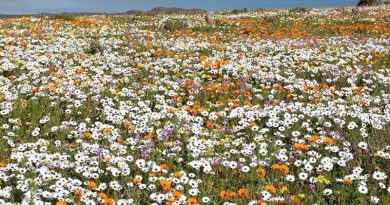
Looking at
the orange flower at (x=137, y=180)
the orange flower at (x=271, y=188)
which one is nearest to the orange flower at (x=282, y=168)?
the orange flower at (x=271, y=188)

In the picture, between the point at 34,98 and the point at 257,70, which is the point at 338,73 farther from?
the point at 34,98

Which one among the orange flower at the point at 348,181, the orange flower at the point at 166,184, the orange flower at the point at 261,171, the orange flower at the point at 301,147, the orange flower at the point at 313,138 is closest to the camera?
the orange flower at the point at 166,184

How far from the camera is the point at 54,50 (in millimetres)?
17078

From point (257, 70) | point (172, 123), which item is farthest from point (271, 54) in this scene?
point (172, 123)

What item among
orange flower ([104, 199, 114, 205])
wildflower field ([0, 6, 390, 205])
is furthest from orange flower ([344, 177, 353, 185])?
orange flower ([104, 199, 114, 205])

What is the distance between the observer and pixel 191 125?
9.94 meters

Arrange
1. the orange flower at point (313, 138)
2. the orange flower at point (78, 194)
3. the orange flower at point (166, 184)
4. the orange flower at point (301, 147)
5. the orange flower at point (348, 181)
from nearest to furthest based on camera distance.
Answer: the orange flower at point (78, 194)
the orange flower at point (166, 184)
the orange flower at point (348, 181)
the orange flower at point (301, 147)
the orange flower at point (313, 138)

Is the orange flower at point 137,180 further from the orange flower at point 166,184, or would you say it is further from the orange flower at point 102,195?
the orange flower at point 102,195

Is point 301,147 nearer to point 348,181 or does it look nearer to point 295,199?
point 348,181

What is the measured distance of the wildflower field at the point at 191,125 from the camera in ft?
23.7

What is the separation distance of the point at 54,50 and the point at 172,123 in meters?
8.77

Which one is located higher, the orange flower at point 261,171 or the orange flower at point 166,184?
the orange flower at point 261,171

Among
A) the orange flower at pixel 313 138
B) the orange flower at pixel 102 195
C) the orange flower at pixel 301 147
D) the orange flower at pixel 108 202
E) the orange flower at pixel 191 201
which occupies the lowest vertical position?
the orange flower at pixel 108 202

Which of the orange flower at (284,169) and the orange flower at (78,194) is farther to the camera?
the orange flower at (284,169)
